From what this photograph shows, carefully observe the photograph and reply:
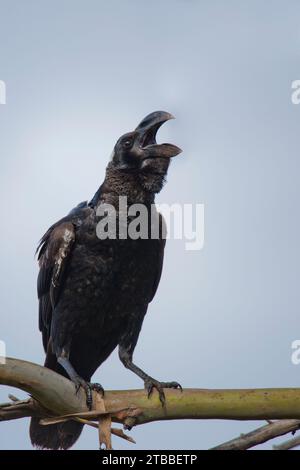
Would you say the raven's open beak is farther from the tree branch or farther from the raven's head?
the tree branch

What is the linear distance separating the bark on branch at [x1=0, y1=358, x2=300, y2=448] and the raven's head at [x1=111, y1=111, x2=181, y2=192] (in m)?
2.31

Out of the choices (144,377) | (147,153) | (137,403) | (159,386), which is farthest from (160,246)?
(137,403)

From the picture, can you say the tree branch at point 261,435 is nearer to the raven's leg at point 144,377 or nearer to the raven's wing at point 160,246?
the raven's leg at point 144,377

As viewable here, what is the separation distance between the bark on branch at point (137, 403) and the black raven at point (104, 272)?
1573 mm

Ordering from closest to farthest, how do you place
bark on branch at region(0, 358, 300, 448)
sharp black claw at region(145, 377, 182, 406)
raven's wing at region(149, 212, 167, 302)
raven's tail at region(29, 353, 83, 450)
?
bark on branch at region(0, 358, 300, 448) < sharp black claw at region(145, 377, 182, 406) < raven's tail at region(29, 353, 83, 450) < raven's wing at region(149, 212, 167, 302)

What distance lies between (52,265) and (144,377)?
4.25 feet

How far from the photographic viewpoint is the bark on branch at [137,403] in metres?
4.59

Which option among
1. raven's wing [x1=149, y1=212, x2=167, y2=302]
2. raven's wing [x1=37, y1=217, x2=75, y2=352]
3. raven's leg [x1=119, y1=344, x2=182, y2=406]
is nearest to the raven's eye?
raven's wing [x1=149, y1=212, x2=167, y2=302]

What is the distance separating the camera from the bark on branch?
4590 millimetres

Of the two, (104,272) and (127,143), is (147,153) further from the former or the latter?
(104,272)

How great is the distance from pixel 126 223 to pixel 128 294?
592 millimetres

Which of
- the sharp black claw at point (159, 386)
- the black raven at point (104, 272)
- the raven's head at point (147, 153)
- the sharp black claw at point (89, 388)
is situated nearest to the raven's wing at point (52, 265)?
the black raven at point (104, 272)

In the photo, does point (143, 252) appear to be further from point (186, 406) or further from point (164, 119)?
point (186, 406)
